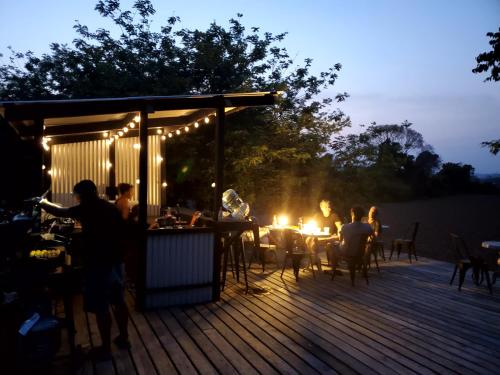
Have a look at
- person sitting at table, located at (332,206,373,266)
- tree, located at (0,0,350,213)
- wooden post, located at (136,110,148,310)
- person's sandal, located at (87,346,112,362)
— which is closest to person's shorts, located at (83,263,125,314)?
person's sandal, located at (87,346,112,362)

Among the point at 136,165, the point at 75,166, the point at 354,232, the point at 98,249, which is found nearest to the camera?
the point at 98,249

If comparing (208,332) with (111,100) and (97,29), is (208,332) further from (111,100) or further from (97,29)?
(97,29)

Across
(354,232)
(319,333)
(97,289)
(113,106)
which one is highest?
(113,106)

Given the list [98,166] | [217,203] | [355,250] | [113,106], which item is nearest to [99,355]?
[217,203]

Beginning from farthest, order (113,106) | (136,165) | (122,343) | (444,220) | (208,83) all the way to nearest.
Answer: (444,220) < (208,83) < (136,165) < (113,106) < (122,343)

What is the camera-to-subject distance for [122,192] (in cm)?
576

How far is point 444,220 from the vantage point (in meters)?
24.1

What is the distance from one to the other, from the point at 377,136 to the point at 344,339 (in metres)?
7.74

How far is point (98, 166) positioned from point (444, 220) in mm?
22496

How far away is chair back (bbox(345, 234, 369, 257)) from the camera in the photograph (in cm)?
629

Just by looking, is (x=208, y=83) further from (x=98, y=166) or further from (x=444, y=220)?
(x=444, y=220)

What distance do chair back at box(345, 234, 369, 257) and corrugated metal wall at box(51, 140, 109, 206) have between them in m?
5.23

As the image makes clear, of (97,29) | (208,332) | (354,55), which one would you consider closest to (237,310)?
(208,332)

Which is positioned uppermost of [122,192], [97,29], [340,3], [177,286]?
[340,3]
